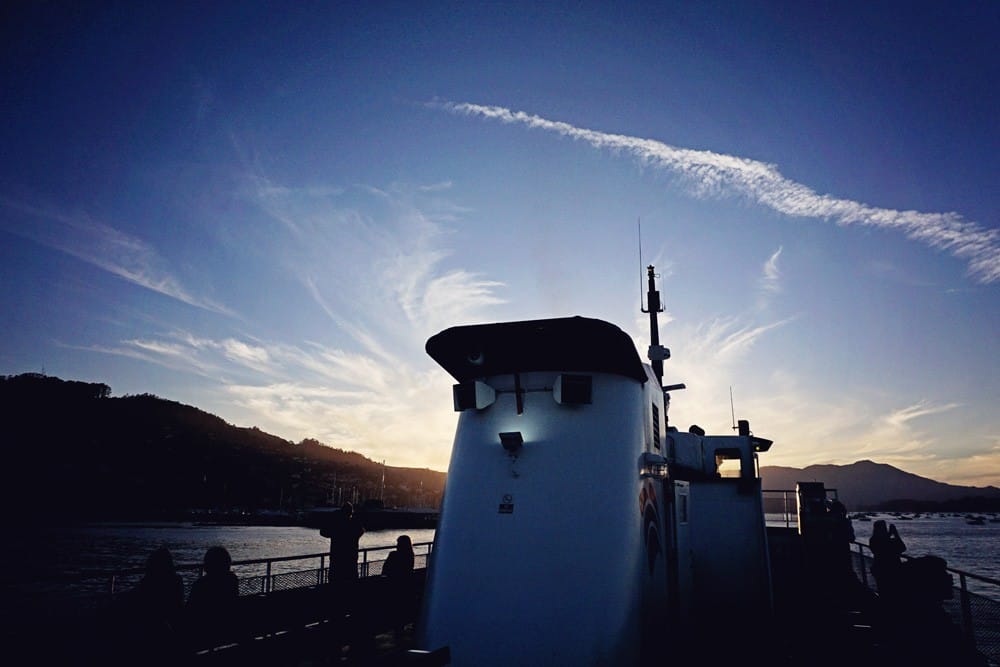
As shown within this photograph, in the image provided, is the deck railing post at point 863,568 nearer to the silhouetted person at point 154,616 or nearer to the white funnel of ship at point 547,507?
the white funnel of ship at point 547,507

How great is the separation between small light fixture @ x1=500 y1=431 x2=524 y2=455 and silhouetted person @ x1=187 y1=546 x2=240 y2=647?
3593 mm

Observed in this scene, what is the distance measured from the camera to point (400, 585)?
1046 cm

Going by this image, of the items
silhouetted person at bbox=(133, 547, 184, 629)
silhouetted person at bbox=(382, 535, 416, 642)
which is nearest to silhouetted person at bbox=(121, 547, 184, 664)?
silhouetted person at bbox=(133, 547, 184, 629)

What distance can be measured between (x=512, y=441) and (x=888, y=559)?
956 cm

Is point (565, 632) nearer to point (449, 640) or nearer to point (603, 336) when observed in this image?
point (449, 640)

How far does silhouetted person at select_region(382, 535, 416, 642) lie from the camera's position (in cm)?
1027

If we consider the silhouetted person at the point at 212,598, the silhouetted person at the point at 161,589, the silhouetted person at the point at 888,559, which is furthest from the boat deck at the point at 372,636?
the silhouetted person at the point at 888,559

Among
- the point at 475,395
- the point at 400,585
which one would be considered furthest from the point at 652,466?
the point at 400,585

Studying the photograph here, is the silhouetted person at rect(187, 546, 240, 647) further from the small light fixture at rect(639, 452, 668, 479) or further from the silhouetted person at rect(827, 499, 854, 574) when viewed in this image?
the silhouetted person at rect(827, 499, 854, 574)

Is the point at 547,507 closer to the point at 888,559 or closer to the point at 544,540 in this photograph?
the point at 544,540

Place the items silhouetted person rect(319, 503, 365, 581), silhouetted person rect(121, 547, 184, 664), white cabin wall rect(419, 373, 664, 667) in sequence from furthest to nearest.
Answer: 1. silhouetted person rect(319, 503, 365, 581)
2. white cabin wall rect(419, 373, 664, 667)
3. silhouetted person rect(121, 547, 184, 664)

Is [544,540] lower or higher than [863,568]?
higher

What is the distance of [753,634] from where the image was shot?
9.94 m

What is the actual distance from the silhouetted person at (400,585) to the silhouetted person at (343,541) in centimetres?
114
